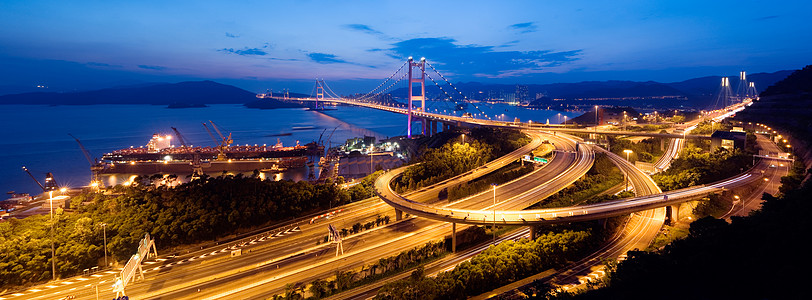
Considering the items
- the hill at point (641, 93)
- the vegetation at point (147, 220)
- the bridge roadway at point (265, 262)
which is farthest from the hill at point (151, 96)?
the bridge roadway at point (265, 262)

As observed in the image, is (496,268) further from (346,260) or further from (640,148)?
(640,148)

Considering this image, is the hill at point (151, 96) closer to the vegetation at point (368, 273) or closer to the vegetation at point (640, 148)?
the vegetation at point (640, 148)

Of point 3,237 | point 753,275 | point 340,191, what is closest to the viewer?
point 753,275

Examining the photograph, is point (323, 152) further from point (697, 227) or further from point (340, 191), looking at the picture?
point (697, 227)

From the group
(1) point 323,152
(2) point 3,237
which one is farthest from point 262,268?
(1) point 323,152

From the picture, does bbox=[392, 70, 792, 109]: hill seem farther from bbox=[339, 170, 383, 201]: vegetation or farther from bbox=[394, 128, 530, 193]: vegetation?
bbox=[339, 170, 383, 201]: vegetation

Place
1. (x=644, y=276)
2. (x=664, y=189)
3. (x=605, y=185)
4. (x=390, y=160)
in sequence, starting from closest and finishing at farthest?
(x=644, y=276), (x=664, y=189), (x=605, y=185), (x=390, y=160)

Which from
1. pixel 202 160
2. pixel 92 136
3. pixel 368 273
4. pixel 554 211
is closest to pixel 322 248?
pixel 368 273
